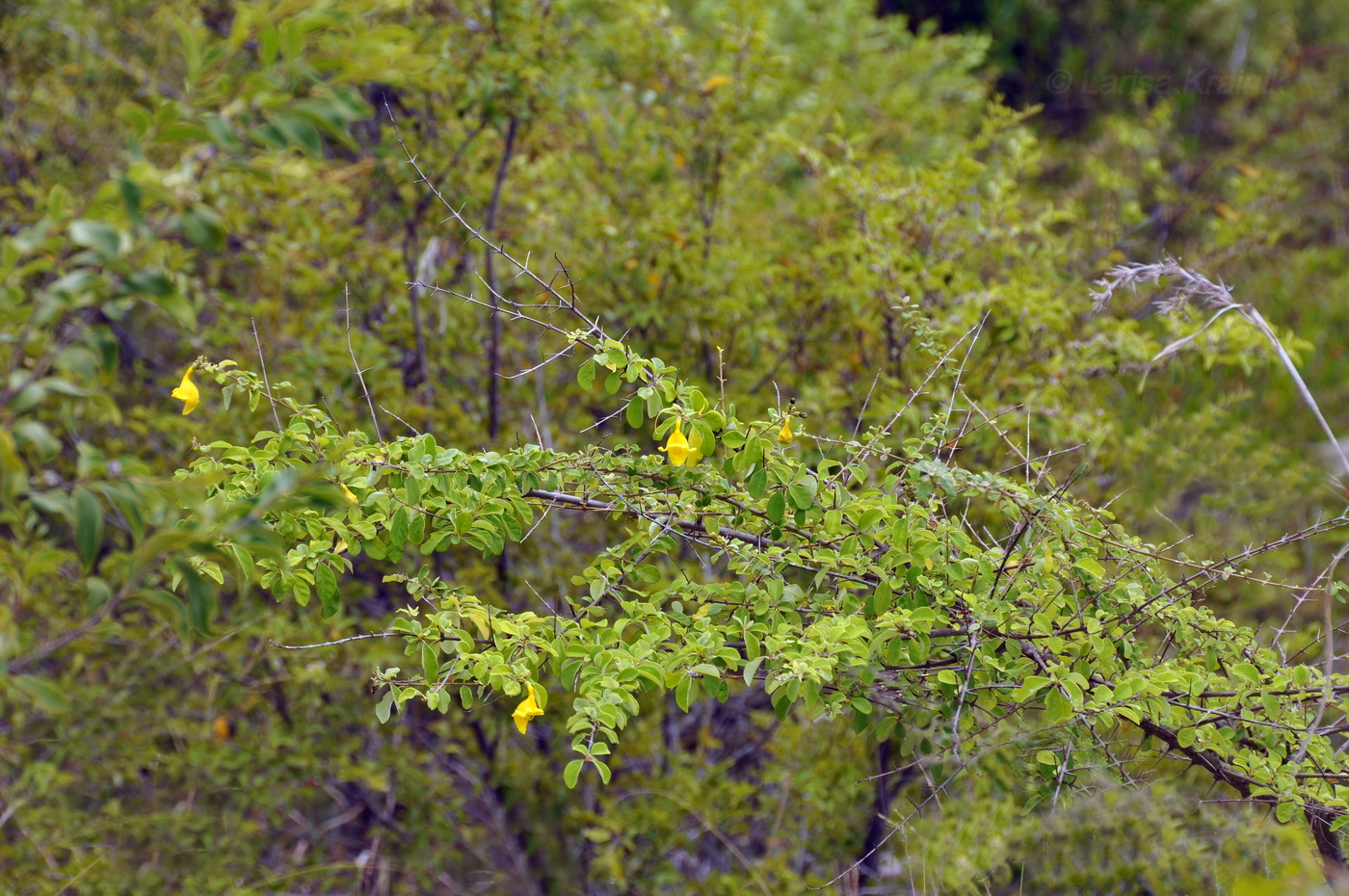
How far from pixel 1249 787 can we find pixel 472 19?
289 cm

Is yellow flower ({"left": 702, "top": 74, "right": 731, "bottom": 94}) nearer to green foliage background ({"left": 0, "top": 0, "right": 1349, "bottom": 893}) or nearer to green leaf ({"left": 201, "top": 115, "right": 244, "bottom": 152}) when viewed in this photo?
green foliage background ({"left": 0, "top": 0, "right": 1349, "bottom": 893})

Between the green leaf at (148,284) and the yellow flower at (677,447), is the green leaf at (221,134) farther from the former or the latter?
the yellow flower at (677,447)

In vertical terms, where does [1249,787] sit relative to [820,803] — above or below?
above

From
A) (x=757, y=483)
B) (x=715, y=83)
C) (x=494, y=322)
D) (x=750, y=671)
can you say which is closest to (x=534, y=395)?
(x=494, y=322)

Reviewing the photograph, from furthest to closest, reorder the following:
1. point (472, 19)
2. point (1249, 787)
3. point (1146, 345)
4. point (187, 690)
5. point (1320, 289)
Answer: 1. point (1320, 289)
2. point (187, 690)
3. point (472, 19)
4. point (1146, 345)
5. point (1249, 787)

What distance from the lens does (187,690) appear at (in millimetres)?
3822

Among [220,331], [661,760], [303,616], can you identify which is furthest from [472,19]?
[661,760]

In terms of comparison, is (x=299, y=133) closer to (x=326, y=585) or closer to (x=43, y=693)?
(x=43, y=693)

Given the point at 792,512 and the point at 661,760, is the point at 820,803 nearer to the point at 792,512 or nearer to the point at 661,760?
the point at 661,760

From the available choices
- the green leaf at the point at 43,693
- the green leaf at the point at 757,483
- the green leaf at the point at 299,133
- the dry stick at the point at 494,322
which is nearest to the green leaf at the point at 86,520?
the green leaf at the point at 43,693

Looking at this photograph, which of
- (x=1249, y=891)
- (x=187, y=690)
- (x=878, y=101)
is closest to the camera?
(x=1249, y=891)

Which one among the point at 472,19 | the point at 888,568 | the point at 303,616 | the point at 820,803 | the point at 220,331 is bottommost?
the point at 820,803

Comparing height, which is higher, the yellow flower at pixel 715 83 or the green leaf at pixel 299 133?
the green leaf at pixel 299 133

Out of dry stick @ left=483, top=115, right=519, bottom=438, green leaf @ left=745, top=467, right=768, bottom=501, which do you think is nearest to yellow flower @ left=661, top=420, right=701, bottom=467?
green leaf @ left=745, top=467, right=768, bottom=501
